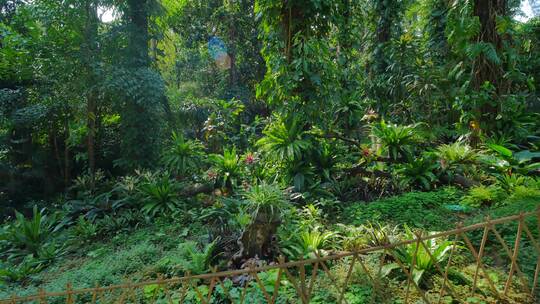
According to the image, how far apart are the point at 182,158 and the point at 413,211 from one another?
3880 mm

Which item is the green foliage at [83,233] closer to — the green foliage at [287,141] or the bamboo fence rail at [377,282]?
the bamboo fence rail at [377,282]

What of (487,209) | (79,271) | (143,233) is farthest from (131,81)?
(487,209)

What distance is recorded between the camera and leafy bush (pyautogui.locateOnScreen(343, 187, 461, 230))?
374cm

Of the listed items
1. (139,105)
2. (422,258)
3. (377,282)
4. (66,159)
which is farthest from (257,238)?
(66,159)

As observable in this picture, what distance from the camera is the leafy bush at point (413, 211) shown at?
12.3 ft

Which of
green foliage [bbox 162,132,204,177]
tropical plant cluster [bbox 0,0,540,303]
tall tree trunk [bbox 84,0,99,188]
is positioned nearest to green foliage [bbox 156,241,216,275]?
tropical plant cluster [bbox 0,0,540,303]

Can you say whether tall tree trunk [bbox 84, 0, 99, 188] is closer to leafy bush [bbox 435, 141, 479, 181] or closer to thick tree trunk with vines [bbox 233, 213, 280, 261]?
thick tree trunk with vines [bbox 233, 213, 280, 261]

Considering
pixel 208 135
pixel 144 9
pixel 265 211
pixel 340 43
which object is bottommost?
pixel 265 211

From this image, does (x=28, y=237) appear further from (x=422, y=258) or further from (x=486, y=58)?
(x=486, y=58)

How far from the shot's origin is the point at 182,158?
20.6ft

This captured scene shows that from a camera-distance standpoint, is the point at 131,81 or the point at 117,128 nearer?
the point at 131,81

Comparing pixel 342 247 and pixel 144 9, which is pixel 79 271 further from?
pixel 144 9

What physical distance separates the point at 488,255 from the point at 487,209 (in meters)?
1.19

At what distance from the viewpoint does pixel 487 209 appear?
3.92m
